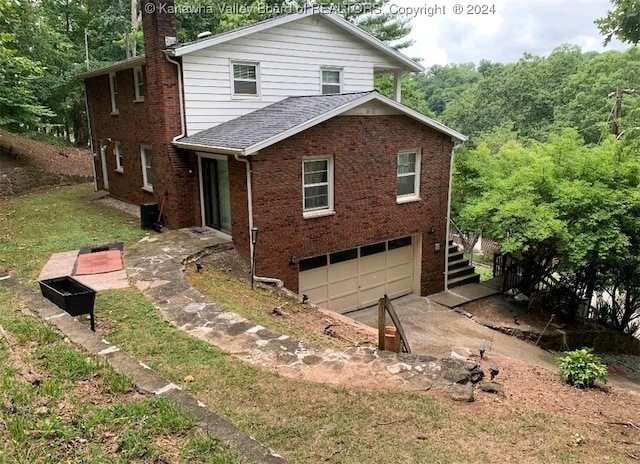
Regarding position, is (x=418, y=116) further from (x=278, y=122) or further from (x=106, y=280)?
(x=106, y=280)

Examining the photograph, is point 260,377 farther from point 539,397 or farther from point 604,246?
point 604,246

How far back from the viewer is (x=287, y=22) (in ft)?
44.6

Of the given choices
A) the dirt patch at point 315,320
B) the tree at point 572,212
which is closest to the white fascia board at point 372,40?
the tree at point 572,212

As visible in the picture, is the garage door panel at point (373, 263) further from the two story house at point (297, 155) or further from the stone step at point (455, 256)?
the stone step at point (455, 256)

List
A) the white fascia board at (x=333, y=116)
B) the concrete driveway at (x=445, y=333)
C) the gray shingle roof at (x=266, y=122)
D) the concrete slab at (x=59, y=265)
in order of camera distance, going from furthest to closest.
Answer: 1. the gray shingle roof at (x=266, y=122)
2. the concrete driveway at (x=445, y=333)
3. the white fascia board at (x=333, y=116)
4. the concrete slab at (x=59, y=265)

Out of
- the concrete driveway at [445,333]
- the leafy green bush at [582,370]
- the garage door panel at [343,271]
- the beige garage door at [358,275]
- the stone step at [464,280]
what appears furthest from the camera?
the stone step at [464,280]

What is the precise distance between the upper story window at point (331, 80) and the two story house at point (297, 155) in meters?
0.05

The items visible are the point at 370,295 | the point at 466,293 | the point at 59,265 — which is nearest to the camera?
the point at 59,265

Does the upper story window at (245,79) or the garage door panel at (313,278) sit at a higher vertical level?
the upper story window at (245,79)

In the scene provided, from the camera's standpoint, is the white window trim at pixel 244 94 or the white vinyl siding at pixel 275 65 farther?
the white window trim at pixel 244 94

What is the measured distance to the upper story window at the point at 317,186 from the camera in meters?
11.4

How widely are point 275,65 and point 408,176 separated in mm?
5073

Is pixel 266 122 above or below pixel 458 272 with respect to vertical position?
above

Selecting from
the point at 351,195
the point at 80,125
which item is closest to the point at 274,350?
the point at 351,195
